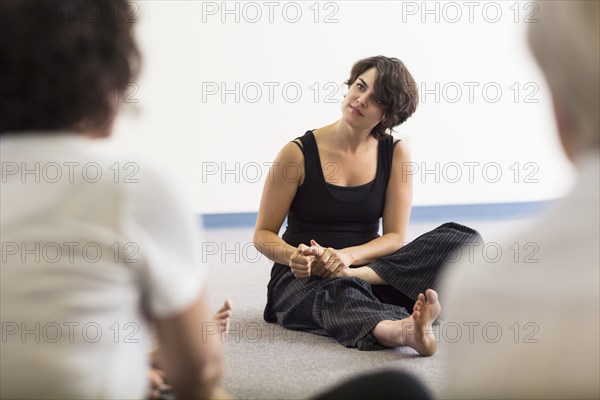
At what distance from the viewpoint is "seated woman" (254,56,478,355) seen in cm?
270

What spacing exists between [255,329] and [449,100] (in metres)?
3.79

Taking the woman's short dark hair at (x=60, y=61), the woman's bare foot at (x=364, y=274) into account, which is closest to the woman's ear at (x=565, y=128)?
the woman's short dark hair at (x=60, y=61)

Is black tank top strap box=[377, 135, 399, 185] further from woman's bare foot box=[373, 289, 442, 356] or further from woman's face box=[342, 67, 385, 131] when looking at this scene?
woman's bare foot box=[373, 289, 442, 356]

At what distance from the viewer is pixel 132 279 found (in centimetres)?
108

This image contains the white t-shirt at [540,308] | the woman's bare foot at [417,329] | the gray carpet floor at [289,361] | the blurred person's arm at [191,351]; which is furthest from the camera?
the woman's bare foot at [417,329]

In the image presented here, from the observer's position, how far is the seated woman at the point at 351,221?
2703mm

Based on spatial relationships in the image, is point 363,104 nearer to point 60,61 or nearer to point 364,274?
point 364,274

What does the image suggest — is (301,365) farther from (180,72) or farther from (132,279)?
(180,72)

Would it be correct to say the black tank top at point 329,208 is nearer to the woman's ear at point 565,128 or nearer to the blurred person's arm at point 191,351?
the blurred person's arm at point 191,351

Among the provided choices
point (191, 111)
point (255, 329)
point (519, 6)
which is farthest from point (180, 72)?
point (255, 329)

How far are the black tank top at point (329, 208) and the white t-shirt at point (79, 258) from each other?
5.78 ft

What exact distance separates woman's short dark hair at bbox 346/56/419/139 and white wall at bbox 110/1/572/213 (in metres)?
2.49

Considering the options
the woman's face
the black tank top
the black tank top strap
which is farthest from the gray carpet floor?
the woman's face

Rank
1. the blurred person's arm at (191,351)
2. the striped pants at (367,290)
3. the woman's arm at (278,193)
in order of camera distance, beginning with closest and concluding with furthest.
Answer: the blurred person's arm at (191,351) → the striped pants at (367,290) → the woman's arm at (278,193)
